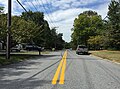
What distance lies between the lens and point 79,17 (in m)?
93.5

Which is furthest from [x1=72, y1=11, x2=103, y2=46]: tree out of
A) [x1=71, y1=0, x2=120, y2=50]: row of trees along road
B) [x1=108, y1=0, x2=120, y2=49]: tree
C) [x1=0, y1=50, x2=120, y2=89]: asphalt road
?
[x1=0, y1=50, x2=120, y2=89]: asphalt road

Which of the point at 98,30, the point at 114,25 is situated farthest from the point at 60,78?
the point at 98,30

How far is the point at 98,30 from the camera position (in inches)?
3305

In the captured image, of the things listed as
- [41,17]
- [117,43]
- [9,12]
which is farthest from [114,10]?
[9,12]

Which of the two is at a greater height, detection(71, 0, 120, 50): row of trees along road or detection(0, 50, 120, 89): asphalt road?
detection(71, 0, 120, 50): row of trees along road

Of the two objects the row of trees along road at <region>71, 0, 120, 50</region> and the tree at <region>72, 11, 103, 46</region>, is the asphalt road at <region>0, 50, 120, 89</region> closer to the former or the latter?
the row of trees along road at <region>71, 0, 120, 50</region>

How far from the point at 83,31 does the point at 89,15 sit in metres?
15.2

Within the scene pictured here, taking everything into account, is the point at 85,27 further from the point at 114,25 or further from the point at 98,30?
the point at 114,25

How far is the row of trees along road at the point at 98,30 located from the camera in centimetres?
6194

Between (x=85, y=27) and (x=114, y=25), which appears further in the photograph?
(x=85, y=27)

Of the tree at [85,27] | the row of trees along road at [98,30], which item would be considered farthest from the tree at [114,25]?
the tree at [85,27]

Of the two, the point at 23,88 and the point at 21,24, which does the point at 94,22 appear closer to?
the point at 21,24

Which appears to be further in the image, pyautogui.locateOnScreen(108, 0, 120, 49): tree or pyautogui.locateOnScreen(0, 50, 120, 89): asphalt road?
pyautogui.locateOnScreen(108, 0, 120, 49): tree

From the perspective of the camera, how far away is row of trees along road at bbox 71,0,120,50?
61.9 m
